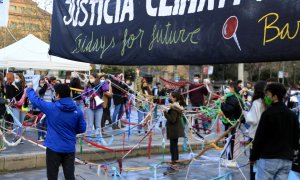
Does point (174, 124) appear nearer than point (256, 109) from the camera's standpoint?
No

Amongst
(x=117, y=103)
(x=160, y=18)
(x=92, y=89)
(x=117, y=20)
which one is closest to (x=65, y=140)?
(x=117, y=20)

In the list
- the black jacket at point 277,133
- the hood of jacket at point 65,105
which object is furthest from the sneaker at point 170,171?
the black jacket at point 277,133

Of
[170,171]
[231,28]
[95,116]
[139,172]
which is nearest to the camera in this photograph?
[231,28]

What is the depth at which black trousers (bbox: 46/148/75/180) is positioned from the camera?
515 cm

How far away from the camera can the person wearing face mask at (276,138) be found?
4234 mm

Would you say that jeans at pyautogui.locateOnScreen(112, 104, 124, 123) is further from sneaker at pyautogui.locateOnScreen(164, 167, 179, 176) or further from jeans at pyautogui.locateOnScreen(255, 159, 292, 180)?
jeans at pyautogui.locateOnScreen(255, 159, 292, 180)

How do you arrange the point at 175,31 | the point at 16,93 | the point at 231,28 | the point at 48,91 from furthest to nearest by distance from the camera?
the point at 48,91
the point at 16,93
the point at 175,31
the point at 231,28

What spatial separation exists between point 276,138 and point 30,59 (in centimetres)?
1296

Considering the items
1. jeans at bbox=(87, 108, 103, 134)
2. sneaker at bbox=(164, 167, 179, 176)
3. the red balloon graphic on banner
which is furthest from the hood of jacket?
jeans at bbox=(87, 108, 103, 134)

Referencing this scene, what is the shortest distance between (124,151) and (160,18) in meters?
5.65

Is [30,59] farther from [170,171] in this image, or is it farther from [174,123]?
[170,171]

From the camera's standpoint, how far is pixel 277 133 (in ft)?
13.9

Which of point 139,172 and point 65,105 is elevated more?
point 65,105

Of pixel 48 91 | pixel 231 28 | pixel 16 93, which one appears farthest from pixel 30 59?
pixel 231 28
